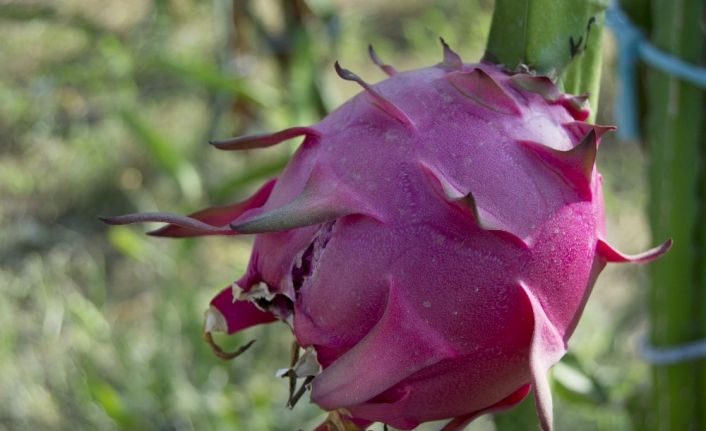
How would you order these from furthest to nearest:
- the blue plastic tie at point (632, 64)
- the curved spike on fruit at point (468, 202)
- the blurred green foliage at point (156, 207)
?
the blurred green foliage at point (156, 207)
the blue plastic tie at point (632, 64)
the curved spike on fruit at point (468, 202)

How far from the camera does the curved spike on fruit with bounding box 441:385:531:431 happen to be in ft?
1.03

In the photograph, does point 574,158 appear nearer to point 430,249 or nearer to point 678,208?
point 430,249

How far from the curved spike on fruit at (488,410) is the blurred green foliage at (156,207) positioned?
31 centimetres

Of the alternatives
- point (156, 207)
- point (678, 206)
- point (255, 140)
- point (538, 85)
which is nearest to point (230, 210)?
point (255, 140)

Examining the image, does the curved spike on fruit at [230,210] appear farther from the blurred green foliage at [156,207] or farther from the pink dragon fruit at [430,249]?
the blurred green foliage at [156,207]

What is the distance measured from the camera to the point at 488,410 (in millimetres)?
321

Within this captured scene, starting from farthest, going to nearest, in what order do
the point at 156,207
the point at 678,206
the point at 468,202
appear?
1. the point at 156,207
2. the point at 678,206
3. the point at 468,202

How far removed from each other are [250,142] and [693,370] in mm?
508

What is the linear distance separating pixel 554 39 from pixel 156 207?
1339 mm

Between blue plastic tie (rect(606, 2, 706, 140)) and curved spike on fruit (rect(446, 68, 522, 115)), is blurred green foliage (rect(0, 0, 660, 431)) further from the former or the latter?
curved spike on fruit (rect(446, 68, 522, 115))

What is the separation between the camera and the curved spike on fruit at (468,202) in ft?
0.89

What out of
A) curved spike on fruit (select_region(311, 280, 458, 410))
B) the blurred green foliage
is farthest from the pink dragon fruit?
the blurred green foliage

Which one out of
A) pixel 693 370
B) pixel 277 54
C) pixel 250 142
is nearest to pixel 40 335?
pixel 277 54

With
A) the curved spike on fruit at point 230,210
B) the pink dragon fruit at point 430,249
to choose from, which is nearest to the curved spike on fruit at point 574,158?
the pink dragon fruit at point 430,249
